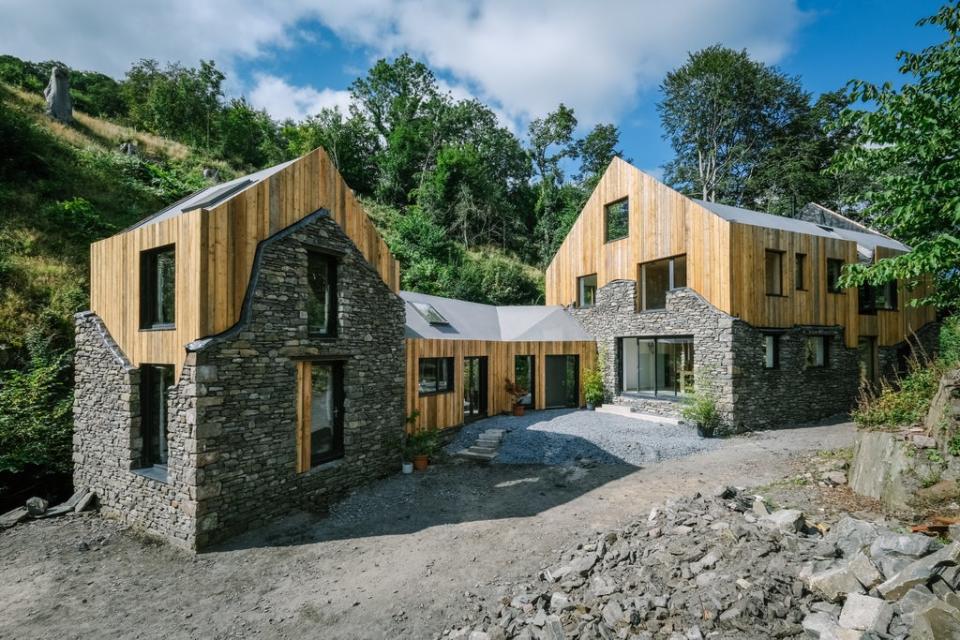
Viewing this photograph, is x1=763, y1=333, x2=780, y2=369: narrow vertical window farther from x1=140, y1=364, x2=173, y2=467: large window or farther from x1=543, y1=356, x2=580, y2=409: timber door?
x1=140, y1=364, x2=173, y2=467: large window

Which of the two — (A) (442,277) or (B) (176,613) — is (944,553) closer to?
(B) (176,613)

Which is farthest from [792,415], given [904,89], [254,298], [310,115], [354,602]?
[310,115]

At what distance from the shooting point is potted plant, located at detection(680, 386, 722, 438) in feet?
38.2

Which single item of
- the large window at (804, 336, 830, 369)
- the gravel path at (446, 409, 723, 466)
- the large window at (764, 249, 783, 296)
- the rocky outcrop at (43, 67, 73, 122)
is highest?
the rocky outcrop at (43, 67, 73, 122)

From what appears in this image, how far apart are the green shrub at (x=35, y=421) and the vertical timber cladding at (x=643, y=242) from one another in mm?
15085

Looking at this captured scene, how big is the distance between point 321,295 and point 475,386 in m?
6.57

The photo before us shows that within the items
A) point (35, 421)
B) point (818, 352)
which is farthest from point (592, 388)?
point (35, 421)

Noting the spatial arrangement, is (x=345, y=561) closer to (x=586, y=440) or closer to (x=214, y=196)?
(x=586, y=440)

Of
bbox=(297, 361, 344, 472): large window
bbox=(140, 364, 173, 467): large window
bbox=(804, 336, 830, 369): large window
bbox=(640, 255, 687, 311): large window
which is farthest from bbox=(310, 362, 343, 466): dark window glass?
bbox=(804, 336, 830, 369): large window

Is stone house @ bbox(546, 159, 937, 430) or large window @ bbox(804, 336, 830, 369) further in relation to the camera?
large window @ bbox(804, 336, 830, 369)

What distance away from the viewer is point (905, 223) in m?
7.43

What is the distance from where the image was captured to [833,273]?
13.7 m

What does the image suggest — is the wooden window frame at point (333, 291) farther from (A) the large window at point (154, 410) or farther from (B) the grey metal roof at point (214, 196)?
(A) the large window at point (154, 410)

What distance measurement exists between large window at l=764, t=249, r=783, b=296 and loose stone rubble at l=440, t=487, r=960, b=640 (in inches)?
371
